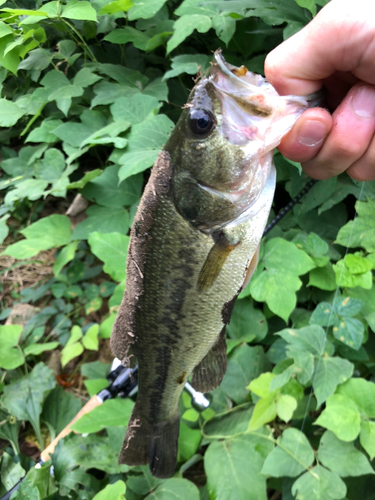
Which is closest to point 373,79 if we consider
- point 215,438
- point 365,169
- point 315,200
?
point 365,169

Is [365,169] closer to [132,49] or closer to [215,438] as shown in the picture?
[215,438]

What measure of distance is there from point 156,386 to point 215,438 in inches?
26.7

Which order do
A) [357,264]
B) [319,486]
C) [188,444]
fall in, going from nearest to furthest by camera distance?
[319,486], [357,264], [188,444]

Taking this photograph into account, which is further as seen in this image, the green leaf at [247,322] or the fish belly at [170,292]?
the green leaf at [247,322]

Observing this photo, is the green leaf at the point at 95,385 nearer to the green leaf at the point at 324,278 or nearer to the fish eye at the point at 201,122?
the green leaf at the point at 324,278

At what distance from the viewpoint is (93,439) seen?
1.79m

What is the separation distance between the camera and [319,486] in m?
1.27

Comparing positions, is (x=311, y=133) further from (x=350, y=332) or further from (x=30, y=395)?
(x=30, y=395)

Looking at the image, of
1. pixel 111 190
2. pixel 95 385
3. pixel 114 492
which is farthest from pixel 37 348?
pixel 114 492

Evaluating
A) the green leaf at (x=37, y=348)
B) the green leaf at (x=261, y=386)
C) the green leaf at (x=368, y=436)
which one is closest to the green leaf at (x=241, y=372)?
the green leaf at (x=261, y=386)

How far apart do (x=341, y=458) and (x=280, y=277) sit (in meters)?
0.80

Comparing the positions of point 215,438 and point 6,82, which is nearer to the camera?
point 215,438

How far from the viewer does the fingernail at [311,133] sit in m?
0.98

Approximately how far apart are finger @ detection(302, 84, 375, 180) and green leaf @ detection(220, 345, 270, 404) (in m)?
1.09
